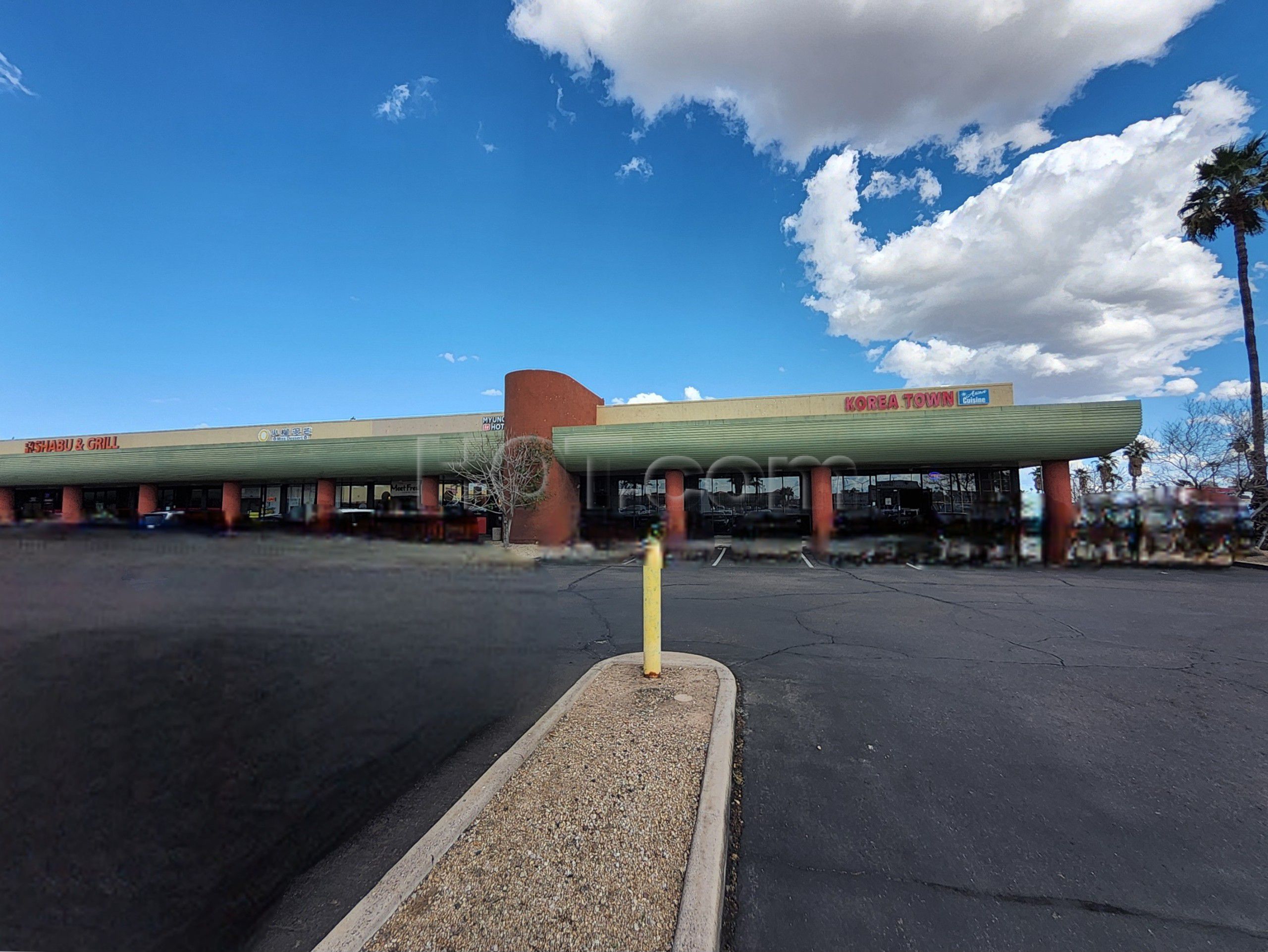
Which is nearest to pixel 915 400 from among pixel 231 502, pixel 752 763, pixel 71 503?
pixel 752 763

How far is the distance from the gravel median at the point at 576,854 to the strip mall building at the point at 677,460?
22216mm

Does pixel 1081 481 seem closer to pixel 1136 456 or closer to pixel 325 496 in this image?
pixel 1136 456

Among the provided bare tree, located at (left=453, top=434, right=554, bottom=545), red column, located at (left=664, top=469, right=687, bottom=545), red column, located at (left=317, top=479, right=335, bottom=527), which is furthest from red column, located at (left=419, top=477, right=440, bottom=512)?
red column, located at (left=664, top=469, right=687, bottom=545)

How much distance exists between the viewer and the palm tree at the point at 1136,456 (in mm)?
50909

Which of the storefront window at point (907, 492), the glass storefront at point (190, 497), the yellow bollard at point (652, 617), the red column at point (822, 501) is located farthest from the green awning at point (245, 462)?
the yellow bollard at point (652, 617)

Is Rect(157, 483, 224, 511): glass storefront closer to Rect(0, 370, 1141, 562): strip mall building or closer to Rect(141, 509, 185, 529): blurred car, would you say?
Rect(0, 370, 1141, 562): strip mall building

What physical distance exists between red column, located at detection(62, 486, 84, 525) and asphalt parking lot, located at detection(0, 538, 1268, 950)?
42.4m

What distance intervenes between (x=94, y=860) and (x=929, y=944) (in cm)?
373

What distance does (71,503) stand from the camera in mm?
38531

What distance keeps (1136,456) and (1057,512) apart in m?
45.2

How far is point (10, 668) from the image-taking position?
16.6 ft

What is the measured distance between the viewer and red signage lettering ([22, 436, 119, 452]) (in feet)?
139

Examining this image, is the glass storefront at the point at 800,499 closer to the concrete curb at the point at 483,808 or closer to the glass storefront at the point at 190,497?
the concrete curb at the point at 483,808

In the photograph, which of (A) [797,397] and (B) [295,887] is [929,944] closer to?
(B) [295,887]
